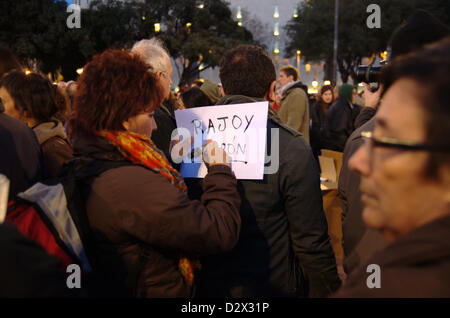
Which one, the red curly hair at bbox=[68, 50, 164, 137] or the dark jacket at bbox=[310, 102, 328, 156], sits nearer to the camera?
the red curly hair at bbox=[68, 50, 164, 137]

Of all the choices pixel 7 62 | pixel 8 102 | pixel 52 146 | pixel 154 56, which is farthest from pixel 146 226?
pixel 7 62

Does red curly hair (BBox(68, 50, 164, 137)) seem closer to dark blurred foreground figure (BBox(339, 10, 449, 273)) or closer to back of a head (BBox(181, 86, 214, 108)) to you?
dark blurred foreground figure (BBox(339, 10, 449, 273))

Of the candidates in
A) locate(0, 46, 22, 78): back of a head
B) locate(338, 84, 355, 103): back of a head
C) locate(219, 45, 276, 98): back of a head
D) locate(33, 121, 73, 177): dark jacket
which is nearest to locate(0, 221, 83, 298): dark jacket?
locate(219, 45, 276, 98): back of a head

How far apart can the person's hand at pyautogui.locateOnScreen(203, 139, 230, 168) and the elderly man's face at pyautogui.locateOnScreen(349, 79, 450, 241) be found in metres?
0.85

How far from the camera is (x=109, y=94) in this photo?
5.58ft

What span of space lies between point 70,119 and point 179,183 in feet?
1.83

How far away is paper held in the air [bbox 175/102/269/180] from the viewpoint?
6.36ft

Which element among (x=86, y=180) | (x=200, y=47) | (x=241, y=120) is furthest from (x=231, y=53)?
(x=200, y=47)

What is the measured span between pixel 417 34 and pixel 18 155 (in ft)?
7.30

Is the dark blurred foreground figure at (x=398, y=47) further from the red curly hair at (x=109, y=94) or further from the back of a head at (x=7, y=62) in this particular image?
the back of a head at (x=7, y=62)

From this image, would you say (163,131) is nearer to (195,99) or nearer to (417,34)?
(417,34)

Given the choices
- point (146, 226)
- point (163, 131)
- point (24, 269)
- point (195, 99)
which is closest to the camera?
point (24, 269)

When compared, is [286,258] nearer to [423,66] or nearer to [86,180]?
[86,180]
